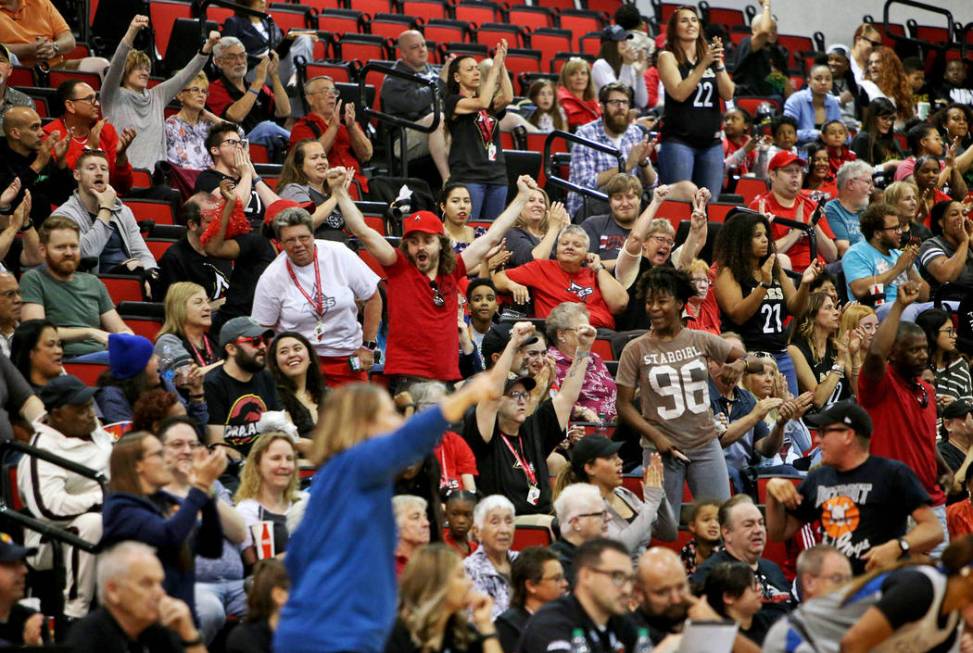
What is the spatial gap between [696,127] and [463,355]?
10.6 feet

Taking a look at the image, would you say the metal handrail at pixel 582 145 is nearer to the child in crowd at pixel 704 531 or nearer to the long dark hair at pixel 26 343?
the child in crowd at pixel 704 531

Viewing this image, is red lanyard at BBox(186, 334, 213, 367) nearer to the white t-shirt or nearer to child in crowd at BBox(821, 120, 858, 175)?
the white t-shirt

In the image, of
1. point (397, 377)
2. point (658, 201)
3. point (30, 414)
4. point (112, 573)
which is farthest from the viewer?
point (658, 201)

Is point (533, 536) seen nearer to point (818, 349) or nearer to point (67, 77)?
point (818, 349)

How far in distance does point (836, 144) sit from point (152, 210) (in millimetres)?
5498

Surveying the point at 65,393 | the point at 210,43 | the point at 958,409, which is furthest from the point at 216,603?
the point at 210,43

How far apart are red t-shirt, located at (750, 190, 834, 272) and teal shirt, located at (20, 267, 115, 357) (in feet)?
14.6

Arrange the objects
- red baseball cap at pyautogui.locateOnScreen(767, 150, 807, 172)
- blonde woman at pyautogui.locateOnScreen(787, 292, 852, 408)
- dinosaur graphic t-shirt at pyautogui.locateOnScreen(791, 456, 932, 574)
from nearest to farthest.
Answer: dinosaur graphic t-shirt at pyautogui.locateOnScreen(791, 456, 932, 574)
blonde woman at pyautogui.locateOnScreen(787, 292, 852, 408)
red baseball cap at pyautogui.locateOnScreen(767, 150, 807, 172)

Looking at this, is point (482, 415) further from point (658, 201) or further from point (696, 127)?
point (696, 127)

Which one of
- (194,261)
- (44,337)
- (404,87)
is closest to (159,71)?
(404,87)

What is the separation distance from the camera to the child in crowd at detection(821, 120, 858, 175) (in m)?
12.6

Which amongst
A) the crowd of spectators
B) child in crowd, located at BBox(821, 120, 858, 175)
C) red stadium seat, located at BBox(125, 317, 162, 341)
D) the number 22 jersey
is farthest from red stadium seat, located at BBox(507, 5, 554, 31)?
the number 22 jersey

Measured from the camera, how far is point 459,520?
275 inches

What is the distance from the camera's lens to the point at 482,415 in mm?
7727
